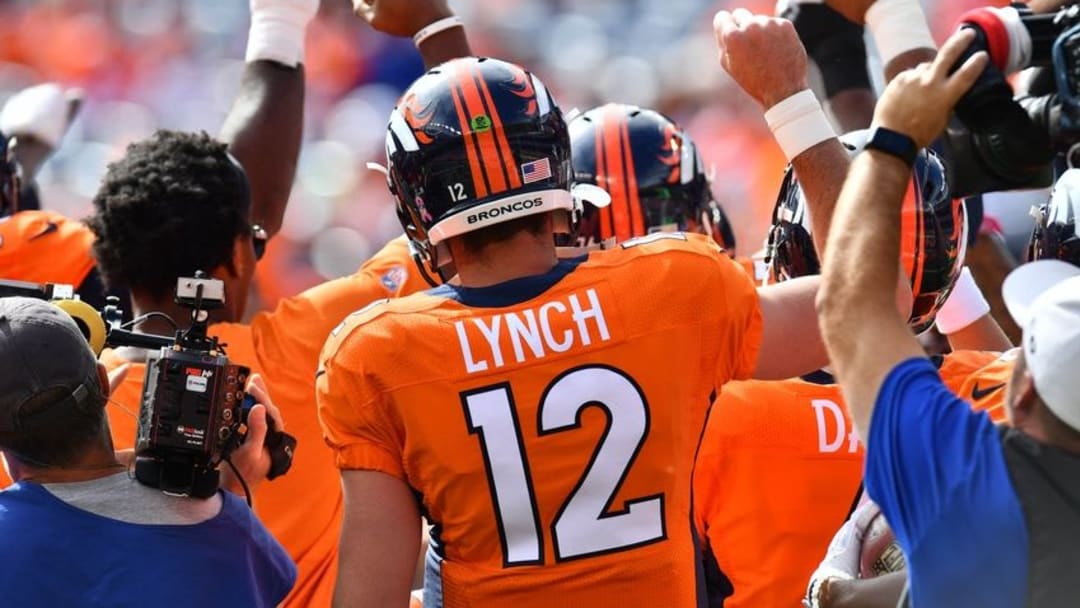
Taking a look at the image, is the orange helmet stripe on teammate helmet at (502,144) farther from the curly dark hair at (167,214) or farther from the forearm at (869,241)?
the curly dark hair at (167,214)

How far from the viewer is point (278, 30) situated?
5047mm

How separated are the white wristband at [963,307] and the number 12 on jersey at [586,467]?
182 centimetres

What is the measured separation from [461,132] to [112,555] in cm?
113

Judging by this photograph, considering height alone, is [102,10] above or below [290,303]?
above

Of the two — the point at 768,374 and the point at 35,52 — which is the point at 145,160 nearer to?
the point at 768,374

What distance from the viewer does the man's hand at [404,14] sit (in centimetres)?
457

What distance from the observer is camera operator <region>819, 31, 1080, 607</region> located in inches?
90.7

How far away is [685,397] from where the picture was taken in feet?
10.0

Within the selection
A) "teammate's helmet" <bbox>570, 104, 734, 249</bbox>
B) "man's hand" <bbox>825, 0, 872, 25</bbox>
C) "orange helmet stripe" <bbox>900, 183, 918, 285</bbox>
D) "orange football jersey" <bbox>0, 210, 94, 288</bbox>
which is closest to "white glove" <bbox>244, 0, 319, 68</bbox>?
"orange football jersey" <bbox>0, 210, 94, 288</bbox>

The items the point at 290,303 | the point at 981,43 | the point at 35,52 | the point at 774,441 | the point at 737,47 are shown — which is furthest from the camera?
the point at 35,52

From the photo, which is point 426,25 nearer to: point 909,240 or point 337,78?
point 909,240

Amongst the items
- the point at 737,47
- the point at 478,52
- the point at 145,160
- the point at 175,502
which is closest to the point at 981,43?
the point at 737,47

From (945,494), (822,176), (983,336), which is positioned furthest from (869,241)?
(983,336)

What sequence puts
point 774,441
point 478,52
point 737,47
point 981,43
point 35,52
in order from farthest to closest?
point 35,52
point 478,52
point 774,441
point 737,47
point 981,43
